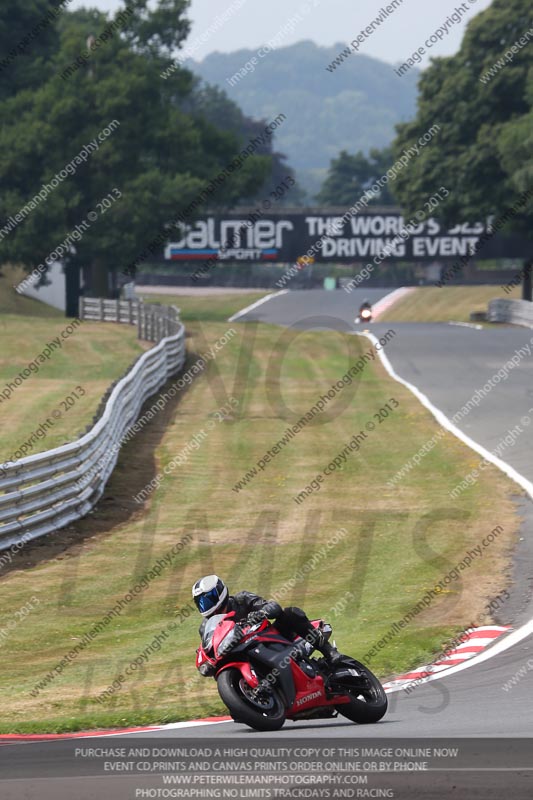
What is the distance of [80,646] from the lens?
12.1 meters

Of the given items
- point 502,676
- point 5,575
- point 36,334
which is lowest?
point 36,334

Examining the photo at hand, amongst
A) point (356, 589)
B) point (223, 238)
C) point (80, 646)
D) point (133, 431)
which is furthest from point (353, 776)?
point (223, 238)

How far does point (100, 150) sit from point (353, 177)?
92.9 meters

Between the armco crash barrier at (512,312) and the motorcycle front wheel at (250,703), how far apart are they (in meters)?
43.3

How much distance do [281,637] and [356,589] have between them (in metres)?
5.31

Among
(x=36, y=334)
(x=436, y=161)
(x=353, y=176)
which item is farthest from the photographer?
(x=353, y=176)

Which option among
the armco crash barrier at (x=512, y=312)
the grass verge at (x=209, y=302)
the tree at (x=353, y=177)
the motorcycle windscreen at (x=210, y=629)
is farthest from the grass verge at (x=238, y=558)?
the tree at (x=353, y=177)

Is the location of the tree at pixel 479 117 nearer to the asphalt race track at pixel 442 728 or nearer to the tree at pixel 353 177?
the asphalt race track at pixel 442 728

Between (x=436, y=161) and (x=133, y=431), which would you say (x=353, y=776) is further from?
(x=436, y=161)

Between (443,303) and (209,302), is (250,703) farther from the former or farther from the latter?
(209,302)

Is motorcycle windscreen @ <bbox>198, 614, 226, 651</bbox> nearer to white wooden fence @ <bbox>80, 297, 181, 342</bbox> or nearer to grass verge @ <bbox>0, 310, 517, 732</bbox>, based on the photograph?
grass verge @ <bbox>0, 310, 517, 732</bbox>

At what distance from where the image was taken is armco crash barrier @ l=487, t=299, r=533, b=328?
5084 centimetres

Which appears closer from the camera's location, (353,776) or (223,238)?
(353,776)

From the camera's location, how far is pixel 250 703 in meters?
8.35
